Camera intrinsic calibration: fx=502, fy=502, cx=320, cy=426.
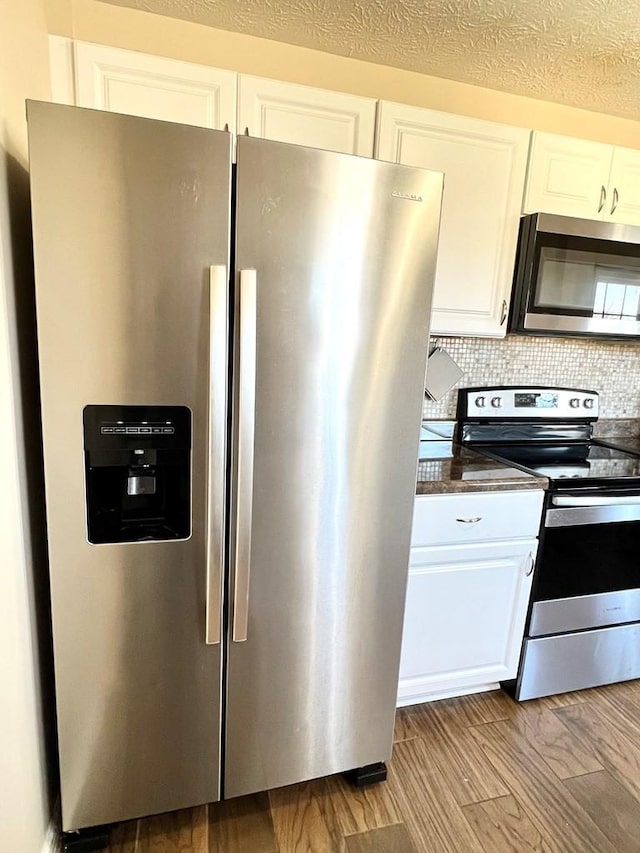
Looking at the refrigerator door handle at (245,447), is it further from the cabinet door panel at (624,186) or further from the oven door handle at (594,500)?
the cabinet door panel at (624,186)

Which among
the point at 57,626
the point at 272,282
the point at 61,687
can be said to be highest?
the point at 272,282

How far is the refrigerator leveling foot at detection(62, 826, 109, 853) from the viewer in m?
1.34

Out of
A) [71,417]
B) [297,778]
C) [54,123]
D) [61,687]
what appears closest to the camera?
[54,123]

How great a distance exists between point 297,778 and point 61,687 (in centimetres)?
74

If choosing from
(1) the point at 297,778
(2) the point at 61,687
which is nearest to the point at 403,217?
(2) the point at 61,687

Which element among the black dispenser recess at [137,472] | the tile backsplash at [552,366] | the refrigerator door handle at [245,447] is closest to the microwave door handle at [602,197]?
the tile backsplash at [552,366]

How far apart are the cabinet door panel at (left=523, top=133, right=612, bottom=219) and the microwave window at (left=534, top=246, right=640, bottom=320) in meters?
0.18

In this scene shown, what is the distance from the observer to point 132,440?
45.4 inches

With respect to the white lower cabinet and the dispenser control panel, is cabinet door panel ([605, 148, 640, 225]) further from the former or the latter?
the dispenser control panel

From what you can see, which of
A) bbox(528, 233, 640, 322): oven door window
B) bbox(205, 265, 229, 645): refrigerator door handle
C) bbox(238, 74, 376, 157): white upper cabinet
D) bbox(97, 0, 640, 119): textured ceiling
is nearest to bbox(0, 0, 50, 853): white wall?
bbox(205, 265, 229, 645): refrigerator door handle

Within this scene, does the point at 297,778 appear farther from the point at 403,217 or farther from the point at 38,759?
the point at 403,217

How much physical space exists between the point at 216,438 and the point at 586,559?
1573 mm

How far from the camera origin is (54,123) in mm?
985

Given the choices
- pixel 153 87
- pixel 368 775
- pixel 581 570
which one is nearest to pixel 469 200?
pixel 153 87
